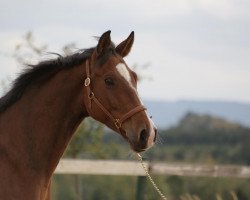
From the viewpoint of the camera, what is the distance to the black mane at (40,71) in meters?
5.36

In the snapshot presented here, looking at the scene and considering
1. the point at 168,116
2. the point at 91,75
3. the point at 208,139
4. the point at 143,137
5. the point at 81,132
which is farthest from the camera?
the point at 168,116

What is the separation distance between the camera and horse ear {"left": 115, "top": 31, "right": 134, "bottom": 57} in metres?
5.44

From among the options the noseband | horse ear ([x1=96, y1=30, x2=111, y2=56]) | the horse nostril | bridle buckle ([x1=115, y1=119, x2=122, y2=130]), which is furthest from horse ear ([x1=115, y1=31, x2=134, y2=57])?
the horse nostril

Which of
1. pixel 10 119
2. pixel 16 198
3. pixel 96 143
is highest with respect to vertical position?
pixel 10 119

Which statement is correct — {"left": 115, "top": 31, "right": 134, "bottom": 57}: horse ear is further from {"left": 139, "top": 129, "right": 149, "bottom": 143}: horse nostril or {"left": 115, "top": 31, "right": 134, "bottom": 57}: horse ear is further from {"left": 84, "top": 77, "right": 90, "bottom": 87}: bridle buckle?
{"left": 139, "top": 129, "right": 149, "bottom": 143}: horse nostril

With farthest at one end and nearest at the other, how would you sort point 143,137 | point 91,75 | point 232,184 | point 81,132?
point 232,184 → point 81,132 → point 91,75 → point 143,137

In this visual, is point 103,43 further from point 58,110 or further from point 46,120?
point 46,120

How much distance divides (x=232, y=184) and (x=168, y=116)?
514ft

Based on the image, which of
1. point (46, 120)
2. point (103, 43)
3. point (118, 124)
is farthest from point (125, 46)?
point (46, 120)

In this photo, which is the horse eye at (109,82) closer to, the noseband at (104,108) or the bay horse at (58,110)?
the bay horse at (58,110)

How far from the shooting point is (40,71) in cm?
545

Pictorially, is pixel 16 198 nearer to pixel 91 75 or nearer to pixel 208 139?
pixel 91 75

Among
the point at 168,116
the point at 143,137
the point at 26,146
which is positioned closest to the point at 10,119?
the point at 26,146

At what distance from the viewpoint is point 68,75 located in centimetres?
540
